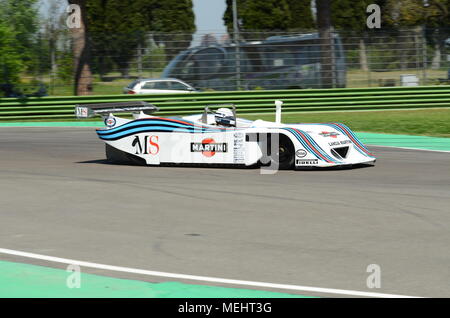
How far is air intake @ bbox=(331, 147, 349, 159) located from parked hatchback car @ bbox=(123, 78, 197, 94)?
11.8m

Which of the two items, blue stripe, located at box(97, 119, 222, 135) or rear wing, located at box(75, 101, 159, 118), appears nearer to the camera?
blue stripe, located at box(97, 119, 222, 135)

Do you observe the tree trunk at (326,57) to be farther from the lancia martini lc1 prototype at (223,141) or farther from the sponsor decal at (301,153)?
the sponsor decal at (301,153)

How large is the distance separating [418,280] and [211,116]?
260 inches

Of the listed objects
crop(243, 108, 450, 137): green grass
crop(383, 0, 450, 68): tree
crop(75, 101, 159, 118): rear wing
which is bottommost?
crop(243, 108, 450, 137): green grass

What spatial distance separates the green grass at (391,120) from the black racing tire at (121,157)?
6766mm

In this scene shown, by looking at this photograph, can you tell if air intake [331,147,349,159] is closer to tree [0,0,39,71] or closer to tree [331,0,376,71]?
tree [0,0,39,71]

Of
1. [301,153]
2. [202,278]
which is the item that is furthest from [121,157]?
[202,278]

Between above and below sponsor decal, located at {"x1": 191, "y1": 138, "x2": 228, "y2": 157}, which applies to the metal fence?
above

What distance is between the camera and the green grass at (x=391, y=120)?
656 inches

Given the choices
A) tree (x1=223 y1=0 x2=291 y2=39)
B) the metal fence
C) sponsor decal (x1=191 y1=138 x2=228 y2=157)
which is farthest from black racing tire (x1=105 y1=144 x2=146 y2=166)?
tree (x1=223 y1=0 x2=291 y2=39)

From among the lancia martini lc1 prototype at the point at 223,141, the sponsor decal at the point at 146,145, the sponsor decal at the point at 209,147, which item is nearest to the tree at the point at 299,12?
the lancia martini lc1 prototype at the point at 223,141

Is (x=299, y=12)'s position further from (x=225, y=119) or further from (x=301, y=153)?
(x=301, y=153)

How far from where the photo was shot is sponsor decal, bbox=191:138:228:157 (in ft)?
36.3
